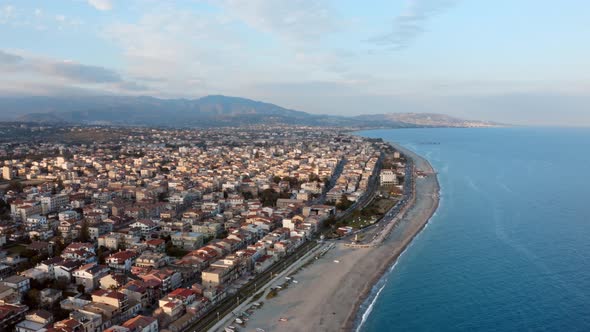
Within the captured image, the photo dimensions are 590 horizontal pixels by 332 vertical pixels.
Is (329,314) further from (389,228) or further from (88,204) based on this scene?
(88,204)

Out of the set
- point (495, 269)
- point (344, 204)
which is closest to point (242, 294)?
point (495, 269)

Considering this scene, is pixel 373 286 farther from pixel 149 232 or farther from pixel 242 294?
pixel 149 232

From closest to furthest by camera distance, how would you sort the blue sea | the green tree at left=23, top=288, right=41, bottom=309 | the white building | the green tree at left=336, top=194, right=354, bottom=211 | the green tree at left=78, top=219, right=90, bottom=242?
the green tree at left=23, top=288, right=41, bottom=309, the blue sea, the green tree at left=78, top=219, right=90, bottom=242, the green tree at left=336, top=194, right=354, bottom=211, the white building

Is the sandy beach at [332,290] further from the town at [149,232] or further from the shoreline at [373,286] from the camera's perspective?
the town at [149,232]

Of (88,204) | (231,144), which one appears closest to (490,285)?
(88,204)

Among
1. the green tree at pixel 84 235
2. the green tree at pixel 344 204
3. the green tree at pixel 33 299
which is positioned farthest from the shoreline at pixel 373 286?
the green tree at pixel 84 235

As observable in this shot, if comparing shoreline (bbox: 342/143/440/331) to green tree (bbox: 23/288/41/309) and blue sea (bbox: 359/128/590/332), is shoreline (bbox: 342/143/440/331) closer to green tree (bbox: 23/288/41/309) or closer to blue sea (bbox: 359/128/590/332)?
blue sea (bbox: 359/128/590/332)

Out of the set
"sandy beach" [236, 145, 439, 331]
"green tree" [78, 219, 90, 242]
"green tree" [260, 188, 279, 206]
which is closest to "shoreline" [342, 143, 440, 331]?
"sandy beach" [236, 145, 439, 331]
